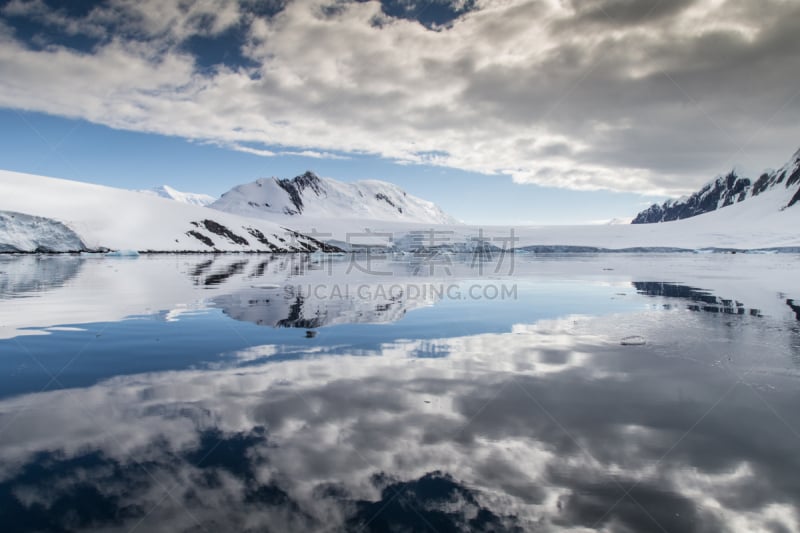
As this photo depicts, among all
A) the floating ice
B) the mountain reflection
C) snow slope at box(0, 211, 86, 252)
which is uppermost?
snow slope at box(0, 211, 86, 252)

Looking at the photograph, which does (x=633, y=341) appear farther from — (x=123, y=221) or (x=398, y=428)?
(x=123, y=221)

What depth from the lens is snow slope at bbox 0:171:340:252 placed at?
64.0 meters

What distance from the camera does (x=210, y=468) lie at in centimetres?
383

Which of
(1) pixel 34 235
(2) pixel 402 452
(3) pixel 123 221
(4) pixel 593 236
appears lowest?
(2) pixel 402 452

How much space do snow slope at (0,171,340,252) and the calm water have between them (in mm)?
68869

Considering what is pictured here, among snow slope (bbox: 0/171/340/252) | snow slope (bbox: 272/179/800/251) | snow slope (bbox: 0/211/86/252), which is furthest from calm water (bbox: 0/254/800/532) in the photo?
snow slope (bbox: 272/179/800/251)

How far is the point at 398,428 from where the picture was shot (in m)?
4.73

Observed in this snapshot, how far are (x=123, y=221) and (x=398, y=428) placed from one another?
88.6m

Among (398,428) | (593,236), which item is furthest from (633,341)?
(593,236)

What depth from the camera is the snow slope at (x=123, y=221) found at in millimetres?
64000

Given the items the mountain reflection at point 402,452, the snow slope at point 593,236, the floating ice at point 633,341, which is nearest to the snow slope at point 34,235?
the mountain reflection at point 402,452

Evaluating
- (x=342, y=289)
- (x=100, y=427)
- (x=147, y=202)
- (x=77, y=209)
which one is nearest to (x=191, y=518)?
(x=100, y=427)

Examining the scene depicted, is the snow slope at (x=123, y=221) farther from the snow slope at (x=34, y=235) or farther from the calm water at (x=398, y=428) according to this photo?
the calm water at (x=398, y=428)

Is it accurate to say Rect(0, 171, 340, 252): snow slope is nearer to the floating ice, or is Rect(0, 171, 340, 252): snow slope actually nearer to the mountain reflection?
the mountain reflection
